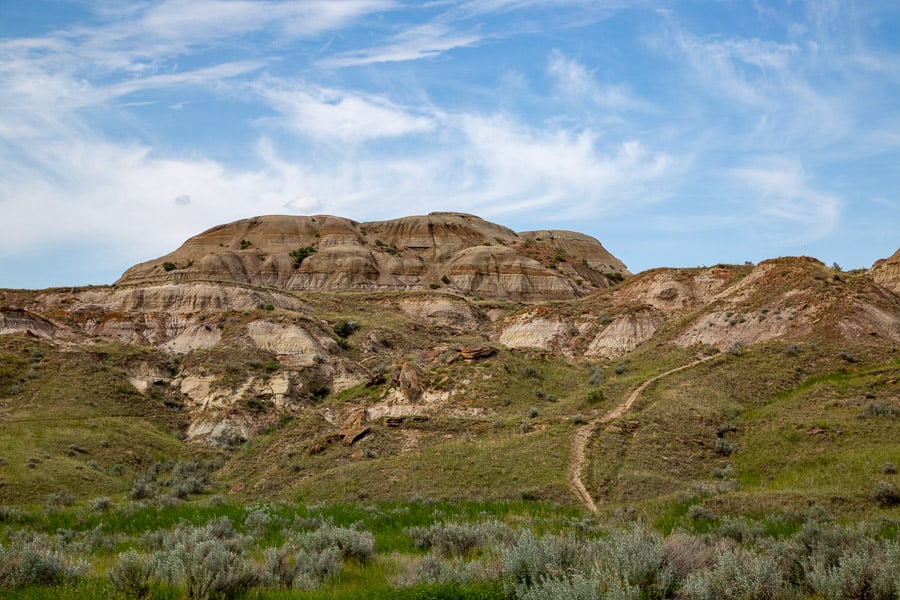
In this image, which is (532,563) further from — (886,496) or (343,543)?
(886,496)

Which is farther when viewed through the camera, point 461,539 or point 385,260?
point 385,260

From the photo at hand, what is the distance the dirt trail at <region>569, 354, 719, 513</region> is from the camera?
68.4 ft

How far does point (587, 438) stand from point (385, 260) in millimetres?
71025

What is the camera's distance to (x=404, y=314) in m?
66.6

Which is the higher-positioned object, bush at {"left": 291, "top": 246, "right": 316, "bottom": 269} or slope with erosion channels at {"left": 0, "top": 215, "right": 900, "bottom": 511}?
bush at {"left": 291, "top": 246, "right": 316, "bottom": 269}

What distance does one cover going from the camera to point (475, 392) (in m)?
34.2

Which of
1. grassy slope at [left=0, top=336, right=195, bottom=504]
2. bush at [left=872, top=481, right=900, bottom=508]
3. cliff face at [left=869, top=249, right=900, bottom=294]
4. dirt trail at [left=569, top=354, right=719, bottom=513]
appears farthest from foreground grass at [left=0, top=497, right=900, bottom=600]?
cliff face at [left=869, top=249, right=900, bottom=294]

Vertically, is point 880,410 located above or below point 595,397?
below

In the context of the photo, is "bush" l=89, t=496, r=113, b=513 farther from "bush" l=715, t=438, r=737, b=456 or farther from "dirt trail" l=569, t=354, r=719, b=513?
"bush" l=715, t=438, r=737, b=456

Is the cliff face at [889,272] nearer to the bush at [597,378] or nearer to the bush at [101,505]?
the bush at [597,378]

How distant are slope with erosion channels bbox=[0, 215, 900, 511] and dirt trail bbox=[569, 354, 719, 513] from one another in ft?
1.13

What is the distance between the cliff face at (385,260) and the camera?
8500 centimetres

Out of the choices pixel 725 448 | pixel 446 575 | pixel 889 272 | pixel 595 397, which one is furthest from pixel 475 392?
pixel 889 272

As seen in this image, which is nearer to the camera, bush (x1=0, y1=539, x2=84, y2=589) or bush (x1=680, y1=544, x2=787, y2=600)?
bush (x1=680, y1=544, x2=787, y2=600)
